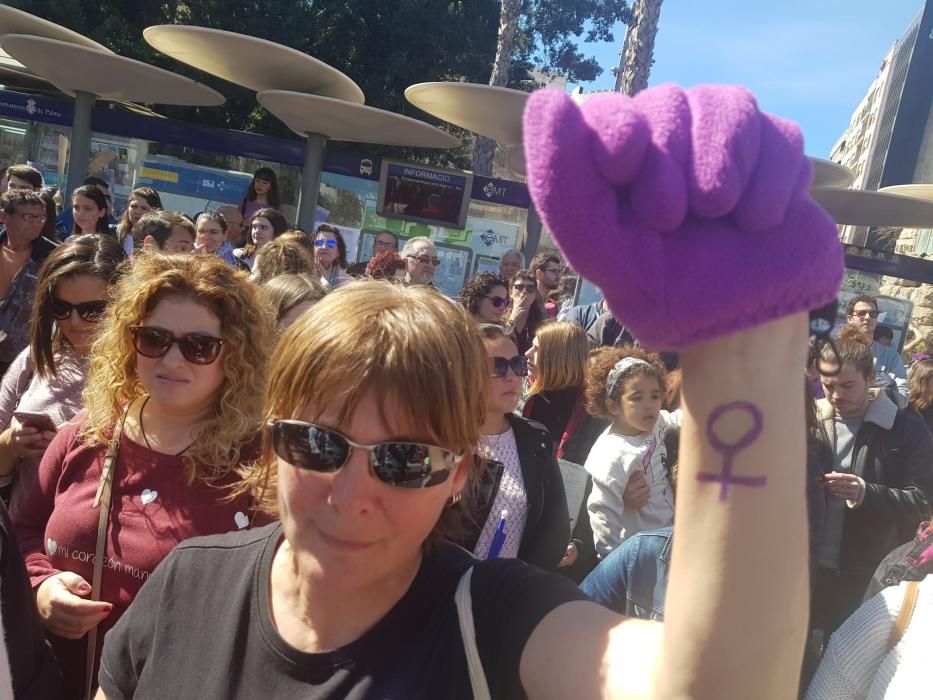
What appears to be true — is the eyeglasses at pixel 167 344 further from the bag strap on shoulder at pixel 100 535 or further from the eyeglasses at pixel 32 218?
the eyeglasses at pixel 32 218

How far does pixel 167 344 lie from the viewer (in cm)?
209

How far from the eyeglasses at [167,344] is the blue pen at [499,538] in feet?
3.60

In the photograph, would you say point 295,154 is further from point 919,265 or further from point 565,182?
point 565,182

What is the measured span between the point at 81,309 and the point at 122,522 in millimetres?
1164

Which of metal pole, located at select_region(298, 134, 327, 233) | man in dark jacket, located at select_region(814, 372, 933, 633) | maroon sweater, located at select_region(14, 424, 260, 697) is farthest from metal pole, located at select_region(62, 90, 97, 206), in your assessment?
man in dark jacket, located at select_region(814, 372, 933, 633)

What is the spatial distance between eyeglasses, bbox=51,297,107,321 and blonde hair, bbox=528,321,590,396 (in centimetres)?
228

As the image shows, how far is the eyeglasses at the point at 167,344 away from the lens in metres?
2.08

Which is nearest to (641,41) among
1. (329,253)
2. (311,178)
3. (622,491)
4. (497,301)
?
(311,178)

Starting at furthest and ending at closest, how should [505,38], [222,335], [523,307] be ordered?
[505,38] → [523,307] → [222,335]

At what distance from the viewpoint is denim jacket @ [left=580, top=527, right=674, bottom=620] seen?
2264mm

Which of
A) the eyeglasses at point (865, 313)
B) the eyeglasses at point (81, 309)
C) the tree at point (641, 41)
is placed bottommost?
the eyeglasses at point (81, 309)

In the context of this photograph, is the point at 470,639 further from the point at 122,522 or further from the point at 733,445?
the point at 122,522

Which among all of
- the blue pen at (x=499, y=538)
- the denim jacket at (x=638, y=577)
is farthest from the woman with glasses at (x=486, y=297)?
the denim jacket at (x=638, y=577)

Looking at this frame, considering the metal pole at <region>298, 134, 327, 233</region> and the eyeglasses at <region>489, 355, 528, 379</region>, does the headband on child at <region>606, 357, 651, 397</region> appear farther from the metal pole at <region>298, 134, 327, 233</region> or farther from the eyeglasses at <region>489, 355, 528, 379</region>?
the metal pole at <region>298, 134, 327, 233</region>
